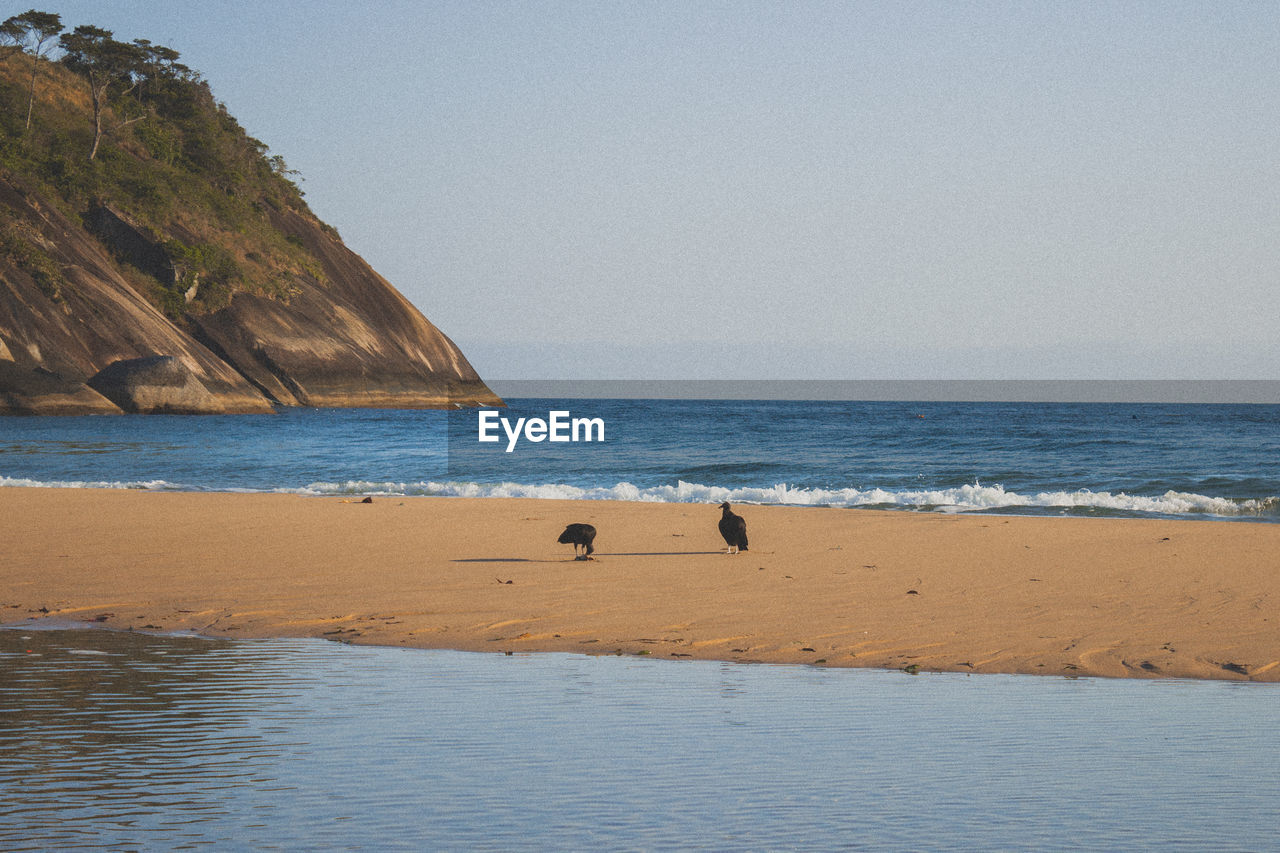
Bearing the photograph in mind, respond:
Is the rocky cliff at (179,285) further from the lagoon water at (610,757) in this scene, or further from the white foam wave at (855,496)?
the lagoon water at (610,757)

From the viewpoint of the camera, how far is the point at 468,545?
16.0 meters

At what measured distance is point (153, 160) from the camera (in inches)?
3361

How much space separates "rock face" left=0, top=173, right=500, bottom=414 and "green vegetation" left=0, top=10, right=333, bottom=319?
1386 mm

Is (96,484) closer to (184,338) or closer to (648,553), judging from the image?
(648,553)

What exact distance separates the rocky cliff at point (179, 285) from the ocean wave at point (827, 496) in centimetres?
3082

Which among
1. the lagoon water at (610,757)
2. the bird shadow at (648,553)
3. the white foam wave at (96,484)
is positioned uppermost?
the lagoon water at (610,757)

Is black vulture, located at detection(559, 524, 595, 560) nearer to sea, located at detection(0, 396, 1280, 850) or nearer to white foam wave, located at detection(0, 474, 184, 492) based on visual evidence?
sea, located at detection(0, 396, 1280, 850)

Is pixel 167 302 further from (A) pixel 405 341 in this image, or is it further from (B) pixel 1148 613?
(B) pixel 1148 613

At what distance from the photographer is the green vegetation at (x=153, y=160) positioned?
2982 inches

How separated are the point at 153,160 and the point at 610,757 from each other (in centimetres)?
8966

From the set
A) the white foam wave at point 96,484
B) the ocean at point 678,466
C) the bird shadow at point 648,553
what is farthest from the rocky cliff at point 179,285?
the bird shadow at point 648,553

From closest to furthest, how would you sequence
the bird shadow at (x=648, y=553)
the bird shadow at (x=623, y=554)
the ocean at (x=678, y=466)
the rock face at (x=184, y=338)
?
1. the bird shadow at (x=623, y=554)
2. the bird shadow at (x=648, y=553)
3. the ocean at (x=678, y=466)
4. the rock face at (x=184, y=338)

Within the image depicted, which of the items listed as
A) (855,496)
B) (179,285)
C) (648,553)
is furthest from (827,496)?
(179,285)

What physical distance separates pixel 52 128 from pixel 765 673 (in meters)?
83.8
